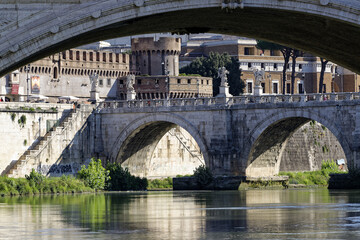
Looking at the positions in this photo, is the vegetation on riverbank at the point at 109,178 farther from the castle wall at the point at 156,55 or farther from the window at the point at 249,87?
the window at the point at 249,87

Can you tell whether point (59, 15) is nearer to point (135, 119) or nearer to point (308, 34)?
point (308, 34)

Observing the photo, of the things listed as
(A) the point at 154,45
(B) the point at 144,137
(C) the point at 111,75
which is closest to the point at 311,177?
(B) the point at 144,137

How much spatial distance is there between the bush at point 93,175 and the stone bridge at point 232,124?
398 cm

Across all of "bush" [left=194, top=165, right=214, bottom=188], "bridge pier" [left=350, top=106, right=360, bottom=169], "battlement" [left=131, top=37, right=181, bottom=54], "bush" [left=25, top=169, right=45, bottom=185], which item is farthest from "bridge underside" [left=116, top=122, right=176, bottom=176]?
"battlement" [left=131, top=37, right=181, bottom=54]

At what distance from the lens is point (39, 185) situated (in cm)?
5025

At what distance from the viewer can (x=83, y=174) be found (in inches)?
2116

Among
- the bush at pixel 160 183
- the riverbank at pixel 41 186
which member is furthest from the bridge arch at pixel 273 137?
the riverbank at pixel 41 186

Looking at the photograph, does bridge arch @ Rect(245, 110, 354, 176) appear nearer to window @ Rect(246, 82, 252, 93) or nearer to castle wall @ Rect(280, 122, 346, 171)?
castle wall @ Rect(280, 122, 346, 171)

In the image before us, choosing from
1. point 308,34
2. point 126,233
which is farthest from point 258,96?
point 308,34

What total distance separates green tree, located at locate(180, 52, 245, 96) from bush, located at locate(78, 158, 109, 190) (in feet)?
120

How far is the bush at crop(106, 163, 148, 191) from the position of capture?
5522cm

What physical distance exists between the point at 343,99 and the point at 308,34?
39510 millimetres

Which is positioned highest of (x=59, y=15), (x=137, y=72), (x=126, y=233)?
(x=137, y=72)

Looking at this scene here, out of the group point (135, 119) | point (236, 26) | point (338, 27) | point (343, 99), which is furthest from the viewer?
point (135, 119)
